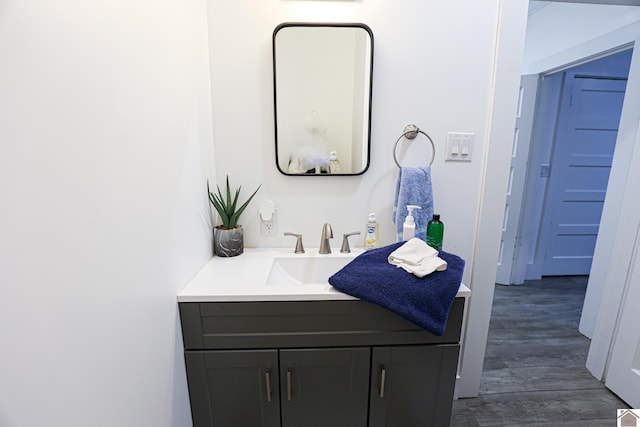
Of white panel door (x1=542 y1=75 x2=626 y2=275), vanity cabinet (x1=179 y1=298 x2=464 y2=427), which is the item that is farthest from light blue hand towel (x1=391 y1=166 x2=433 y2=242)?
white panel door (x1=542 y1=75 x2=626 y2=275)

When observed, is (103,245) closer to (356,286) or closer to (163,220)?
(163,220)

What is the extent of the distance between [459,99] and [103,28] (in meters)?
1.27

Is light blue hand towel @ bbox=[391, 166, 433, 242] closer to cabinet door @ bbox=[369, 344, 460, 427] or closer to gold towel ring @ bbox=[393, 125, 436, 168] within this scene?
gold towel ring @ bbox=[393, 125, 436, 168]

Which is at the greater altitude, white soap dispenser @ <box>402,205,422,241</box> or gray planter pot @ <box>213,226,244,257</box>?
white soap dispenser @ <box>402,205,422,241</box>

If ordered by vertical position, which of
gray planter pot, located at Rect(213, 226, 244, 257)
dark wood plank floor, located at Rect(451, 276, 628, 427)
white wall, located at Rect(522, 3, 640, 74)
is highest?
white wall, located at Rect(522, 3, 640, 74)

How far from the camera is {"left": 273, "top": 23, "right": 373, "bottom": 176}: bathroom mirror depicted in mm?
1174

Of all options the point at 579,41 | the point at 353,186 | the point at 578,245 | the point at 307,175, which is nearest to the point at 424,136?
the point at 353,186

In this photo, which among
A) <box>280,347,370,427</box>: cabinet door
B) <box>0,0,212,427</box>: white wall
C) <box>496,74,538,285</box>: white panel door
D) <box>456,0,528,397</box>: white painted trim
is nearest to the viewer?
<box>0,0,212,427</box>: white wall

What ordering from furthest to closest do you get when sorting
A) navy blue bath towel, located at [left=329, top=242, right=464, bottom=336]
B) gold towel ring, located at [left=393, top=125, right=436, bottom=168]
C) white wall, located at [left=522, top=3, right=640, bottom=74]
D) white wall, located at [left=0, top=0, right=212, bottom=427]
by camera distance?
white wall, located at [left=522, top=3, right=640, bottom=74] < gold towel ring, located at [left=393, top=125, right=436, bottom=168] < navy blue bath towel, located at [left=329, top=242, right=464, bottom=336] < white wall, located at [left=0, top=0, right=212, bottom=427]

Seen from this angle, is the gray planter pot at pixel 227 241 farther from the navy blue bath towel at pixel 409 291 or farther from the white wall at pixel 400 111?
the navy blue bath towel at pixel 409 291

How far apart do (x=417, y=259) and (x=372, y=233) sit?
1.09ft

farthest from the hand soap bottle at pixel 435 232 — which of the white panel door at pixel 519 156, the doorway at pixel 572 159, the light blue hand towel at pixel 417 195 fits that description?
the doorway at pixel 572 159

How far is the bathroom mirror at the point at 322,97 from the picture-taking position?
117 cm

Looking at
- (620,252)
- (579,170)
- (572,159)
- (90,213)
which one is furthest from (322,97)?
(579,170)
